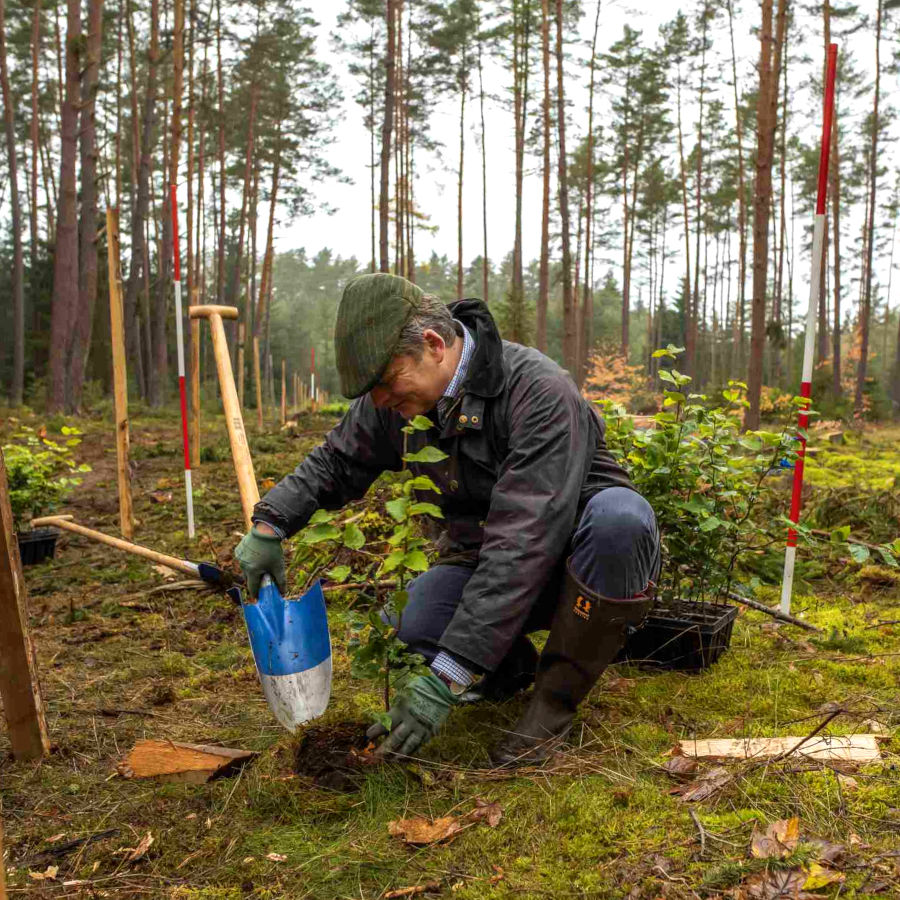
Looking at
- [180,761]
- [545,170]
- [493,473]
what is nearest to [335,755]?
[180,761]

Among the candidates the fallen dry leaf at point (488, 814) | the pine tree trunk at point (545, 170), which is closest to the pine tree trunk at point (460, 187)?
the pine tree trunk at point (545, 170)

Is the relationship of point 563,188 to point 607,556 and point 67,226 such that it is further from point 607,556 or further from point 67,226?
point 607,556

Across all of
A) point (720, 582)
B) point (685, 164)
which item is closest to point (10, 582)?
point (720, 582)

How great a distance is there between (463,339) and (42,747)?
5.78 ft

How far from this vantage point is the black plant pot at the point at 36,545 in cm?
488

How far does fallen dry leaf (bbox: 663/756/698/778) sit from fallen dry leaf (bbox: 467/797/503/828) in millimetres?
466

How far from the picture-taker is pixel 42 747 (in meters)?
2.34

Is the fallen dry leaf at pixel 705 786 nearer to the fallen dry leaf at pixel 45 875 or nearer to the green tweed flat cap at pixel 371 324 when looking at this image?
the green tweed flat cap at pixel 371 324

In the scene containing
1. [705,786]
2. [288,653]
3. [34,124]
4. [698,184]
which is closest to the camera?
[705,786]

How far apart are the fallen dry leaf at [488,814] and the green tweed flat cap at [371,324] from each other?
3.65 ft

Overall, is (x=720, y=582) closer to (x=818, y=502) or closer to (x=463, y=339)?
(x=463, y=339)

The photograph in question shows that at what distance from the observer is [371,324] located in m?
2.11

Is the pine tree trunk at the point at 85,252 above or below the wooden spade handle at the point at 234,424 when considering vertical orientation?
above

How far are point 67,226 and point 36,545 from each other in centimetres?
966
